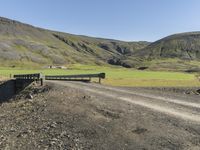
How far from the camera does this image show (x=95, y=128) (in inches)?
746

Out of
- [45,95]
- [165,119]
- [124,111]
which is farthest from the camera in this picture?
[45,95]

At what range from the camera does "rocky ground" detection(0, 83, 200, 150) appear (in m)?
16.1

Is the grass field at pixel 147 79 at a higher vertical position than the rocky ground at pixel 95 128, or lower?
lower

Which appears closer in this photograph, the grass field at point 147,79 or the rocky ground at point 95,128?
the rocky ground at point 95,128

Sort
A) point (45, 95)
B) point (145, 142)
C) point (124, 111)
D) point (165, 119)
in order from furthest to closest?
point (45, 95), point (124, 111), point (165, 119), point (145, 142)

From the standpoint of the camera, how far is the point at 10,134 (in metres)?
20.5

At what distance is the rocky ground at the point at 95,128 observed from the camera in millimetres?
16094

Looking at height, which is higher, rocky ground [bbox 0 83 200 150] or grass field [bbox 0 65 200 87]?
rocky ground [bbox 0 83 200 150]

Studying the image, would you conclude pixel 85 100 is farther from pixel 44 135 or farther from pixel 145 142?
pixel 145 142

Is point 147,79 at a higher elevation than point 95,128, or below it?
below

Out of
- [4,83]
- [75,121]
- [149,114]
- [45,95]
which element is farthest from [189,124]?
[4,83]

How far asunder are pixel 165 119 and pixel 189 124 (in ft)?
5.54

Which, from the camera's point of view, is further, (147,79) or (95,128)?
(147,79)

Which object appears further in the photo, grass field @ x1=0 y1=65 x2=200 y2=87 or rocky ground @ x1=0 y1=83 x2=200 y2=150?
grass field @ x1=0 y1=65 x2=200 y2=87
